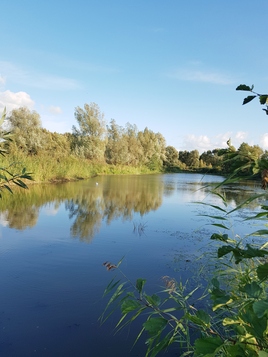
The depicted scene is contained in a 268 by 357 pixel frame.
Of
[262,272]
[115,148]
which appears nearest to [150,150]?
[115,148]

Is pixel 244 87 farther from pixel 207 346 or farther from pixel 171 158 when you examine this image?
pixel 171 158

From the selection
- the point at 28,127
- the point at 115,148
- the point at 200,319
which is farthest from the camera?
the point at 115,148

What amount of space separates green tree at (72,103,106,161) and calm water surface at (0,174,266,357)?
16.0 meters

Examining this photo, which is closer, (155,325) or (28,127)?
(155,325)

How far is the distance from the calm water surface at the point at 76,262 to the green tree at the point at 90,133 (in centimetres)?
1604

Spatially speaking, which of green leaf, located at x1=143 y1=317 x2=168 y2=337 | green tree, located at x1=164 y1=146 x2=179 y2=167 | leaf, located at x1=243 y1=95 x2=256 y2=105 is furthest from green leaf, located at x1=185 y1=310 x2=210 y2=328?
green tree, located at x1=164 y1=146 x2=179 y2=167

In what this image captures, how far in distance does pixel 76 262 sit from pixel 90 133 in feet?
72.1

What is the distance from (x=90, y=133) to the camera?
82.4 ft

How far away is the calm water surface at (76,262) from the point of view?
236 cm

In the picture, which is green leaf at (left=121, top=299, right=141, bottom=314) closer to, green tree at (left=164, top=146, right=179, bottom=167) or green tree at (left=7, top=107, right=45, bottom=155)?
green tree at (left=7, top=107, right=45, bottom=155)

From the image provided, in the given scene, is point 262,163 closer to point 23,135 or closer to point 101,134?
point 23,135

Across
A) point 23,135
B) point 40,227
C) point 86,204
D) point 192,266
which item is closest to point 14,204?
point 86,204

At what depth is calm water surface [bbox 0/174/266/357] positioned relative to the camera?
2.36 m

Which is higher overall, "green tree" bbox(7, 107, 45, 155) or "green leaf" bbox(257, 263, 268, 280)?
"green tree" bbox(7, 107, 45, 155)
